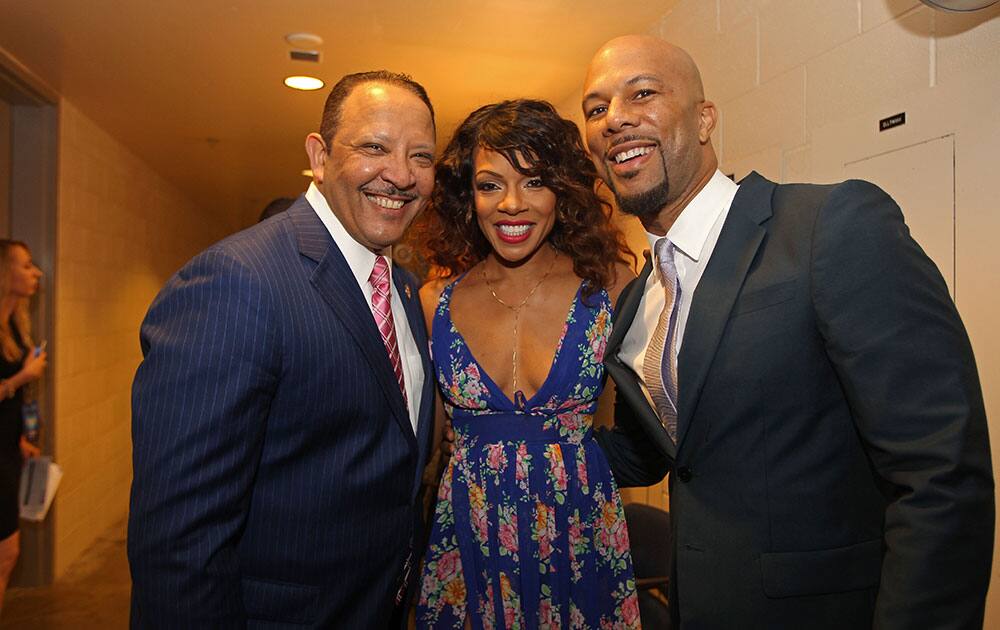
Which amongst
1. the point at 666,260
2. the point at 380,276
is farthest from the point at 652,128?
the point at 380,276

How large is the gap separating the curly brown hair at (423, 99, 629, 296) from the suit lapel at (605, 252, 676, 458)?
0.46 metres

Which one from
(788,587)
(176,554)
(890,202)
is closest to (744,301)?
(890,202)

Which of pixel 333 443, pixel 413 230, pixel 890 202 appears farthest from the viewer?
pixel 413 230

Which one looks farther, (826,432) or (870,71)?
(870,71)

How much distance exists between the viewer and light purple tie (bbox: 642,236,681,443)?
140 cm

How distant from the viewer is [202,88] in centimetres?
427

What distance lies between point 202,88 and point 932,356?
437cm

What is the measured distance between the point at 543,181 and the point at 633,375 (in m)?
0.76

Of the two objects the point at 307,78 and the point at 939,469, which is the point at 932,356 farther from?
the point at 307,78

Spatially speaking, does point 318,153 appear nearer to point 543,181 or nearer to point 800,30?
point 543,181

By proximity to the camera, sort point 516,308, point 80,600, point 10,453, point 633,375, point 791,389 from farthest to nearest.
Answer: point 80,600, point 10,453, point 516,308, point 633,375, point 791,389

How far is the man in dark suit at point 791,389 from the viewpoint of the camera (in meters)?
0.99

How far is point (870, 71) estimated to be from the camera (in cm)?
197

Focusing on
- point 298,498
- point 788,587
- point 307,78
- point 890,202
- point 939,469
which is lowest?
point 788,587
